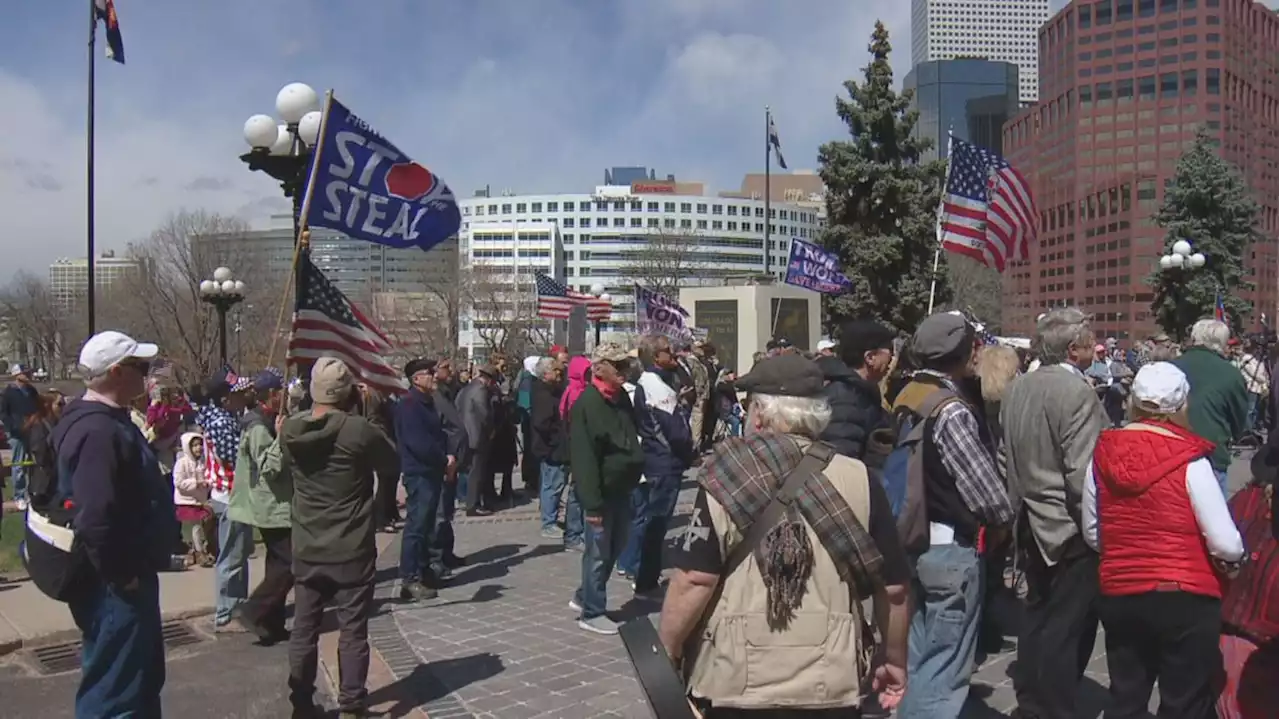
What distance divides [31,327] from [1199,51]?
116 meters

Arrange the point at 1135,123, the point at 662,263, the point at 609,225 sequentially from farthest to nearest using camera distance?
the point at 609,225 → the point at 1135,123 → the point at 662,263

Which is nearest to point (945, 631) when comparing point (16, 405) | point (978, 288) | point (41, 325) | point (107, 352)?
point (107, 352)

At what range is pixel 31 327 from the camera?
7144cm

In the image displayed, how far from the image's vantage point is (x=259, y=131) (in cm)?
1110

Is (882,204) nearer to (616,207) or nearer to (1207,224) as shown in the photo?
(1207,224)

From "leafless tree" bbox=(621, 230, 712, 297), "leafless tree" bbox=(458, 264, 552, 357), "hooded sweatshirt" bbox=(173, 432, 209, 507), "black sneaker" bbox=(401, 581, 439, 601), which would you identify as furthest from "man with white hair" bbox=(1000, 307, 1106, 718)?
"leafless tree" bbox=(621, 230, 712, 297)

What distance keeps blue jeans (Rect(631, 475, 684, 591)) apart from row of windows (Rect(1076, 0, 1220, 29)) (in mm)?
127617

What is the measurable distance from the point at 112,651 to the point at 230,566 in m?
3.16

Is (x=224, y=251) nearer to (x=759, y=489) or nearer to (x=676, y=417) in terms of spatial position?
(x=676, y=417)

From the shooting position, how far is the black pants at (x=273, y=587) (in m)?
6.75

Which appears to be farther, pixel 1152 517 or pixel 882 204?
pixel 882 204

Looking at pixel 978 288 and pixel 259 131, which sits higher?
pixel 978 288

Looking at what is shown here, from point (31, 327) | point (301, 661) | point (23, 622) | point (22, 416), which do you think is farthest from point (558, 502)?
point (31, 327)

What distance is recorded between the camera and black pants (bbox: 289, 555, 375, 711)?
5406 mm
